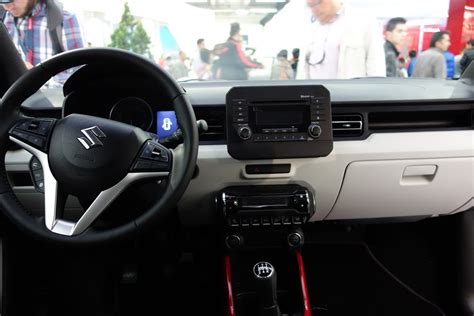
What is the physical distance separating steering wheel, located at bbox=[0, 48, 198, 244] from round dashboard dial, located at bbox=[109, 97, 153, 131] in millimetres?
292

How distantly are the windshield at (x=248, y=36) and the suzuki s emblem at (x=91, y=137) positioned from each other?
44 cm

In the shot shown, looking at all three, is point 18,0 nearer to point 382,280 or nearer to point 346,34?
point 346,34

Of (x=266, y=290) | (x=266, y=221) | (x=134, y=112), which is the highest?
(x=134, y=112)

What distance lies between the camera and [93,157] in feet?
3.66

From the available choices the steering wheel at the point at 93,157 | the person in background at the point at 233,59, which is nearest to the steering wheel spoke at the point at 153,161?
the steering wheel at the point at 93,157

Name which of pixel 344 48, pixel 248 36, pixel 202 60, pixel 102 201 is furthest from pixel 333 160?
pixel 248 36

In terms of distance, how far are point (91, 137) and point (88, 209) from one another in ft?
0.56

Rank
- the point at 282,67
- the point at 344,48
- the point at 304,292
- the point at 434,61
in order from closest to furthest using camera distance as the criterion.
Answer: the point at 304,292
the point at 344,48
the point at 282,67
the point at 434,61

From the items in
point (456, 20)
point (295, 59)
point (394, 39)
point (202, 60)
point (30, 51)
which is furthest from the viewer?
point (456, 20)

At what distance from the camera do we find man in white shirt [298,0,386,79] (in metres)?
2.47

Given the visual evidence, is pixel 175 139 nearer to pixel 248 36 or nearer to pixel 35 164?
pixel 35 164

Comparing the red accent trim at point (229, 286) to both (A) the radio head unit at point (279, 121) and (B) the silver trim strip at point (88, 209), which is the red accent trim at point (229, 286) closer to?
(A) the radio head unit at point (279, 121)

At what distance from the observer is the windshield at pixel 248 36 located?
2020 millimetres

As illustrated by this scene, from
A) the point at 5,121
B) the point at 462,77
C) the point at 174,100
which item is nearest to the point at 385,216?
the point at 462,77
